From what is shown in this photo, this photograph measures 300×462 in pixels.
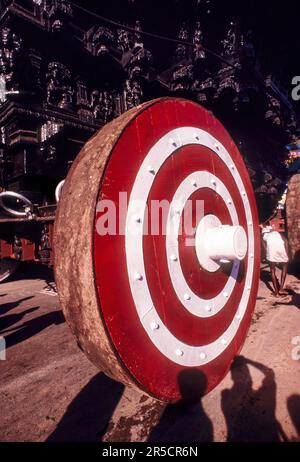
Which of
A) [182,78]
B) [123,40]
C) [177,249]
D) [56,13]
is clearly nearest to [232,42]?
[182,78]

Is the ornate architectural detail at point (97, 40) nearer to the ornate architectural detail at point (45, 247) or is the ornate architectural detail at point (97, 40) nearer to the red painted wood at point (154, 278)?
the ornate architectural detail at point (45, 247)

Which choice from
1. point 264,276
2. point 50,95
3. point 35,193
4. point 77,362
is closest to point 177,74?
point 50,95

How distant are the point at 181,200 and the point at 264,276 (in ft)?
19.1

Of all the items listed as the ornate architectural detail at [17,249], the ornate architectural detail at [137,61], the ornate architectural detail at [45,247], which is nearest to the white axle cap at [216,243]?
the ornate architectural detail at [45,247]

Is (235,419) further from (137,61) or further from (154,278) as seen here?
(137,61)

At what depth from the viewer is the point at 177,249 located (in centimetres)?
105

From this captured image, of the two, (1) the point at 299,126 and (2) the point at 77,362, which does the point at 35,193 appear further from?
(1) the point at 299,126

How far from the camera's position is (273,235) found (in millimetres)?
5270

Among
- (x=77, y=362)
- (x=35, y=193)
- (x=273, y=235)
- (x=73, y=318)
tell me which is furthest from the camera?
(x=35, y=193)

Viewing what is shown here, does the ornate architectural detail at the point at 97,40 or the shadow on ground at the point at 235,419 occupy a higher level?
the ornate architectural detail at the point at 97,40

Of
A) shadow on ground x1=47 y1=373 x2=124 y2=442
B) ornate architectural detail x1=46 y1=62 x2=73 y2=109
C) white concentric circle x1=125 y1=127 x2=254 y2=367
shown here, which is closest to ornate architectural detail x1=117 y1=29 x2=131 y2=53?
ornate architectural detail x1=46 y1=62 x2=73 y2=109

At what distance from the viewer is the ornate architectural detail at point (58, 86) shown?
22.3 feet

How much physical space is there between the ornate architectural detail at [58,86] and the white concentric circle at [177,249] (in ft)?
22.5
